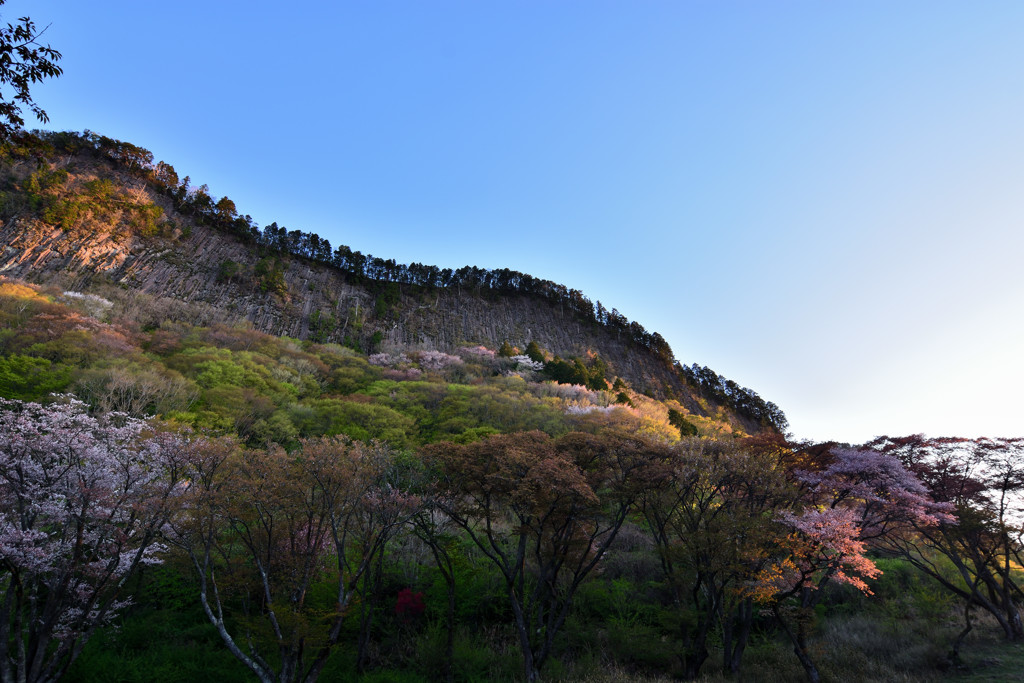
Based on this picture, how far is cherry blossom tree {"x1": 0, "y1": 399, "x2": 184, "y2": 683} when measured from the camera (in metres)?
9.90

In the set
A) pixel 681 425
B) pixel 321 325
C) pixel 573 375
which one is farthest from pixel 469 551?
pixel 321 325

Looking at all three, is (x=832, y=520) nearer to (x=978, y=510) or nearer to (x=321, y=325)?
(x=978, y=510)

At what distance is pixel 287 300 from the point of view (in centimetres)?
5762

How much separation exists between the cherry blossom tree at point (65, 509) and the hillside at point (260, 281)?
125ft

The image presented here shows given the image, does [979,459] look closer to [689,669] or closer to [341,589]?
[689,669]

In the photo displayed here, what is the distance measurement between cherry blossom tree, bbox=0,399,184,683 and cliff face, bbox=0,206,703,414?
3855 centimetres

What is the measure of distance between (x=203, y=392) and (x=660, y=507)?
1110 inches

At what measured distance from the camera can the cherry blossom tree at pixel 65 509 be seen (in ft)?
32.5

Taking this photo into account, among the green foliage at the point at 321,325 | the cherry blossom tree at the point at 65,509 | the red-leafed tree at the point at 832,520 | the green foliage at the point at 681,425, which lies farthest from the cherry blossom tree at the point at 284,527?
the green foliage at the point at 321,325

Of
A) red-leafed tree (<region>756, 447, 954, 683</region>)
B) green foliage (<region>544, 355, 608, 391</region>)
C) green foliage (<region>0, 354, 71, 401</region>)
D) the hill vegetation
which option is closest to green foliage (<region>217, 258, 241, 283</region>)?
the hill vegetation

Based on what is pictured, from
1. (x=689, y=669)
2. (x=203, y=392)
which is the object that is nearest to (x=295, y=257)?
(x=203, y=392)

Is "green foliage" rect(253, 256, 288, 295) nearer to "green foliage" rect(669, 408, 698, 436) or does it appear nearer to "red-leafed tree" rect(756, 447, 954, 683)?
"green foliage" rect(669, 408, 698, 436)

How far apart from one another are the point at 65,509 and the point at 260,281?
5318 cm

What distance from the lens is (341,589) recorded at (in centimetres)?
1135
